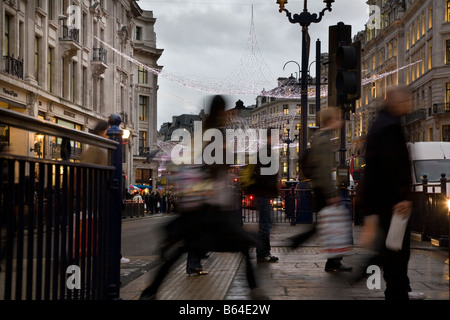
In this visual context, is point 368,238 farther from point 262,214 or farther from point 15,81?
point 15,81

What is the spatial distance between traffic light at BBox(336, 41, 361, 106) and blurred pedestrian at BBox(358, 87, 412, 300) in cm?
162

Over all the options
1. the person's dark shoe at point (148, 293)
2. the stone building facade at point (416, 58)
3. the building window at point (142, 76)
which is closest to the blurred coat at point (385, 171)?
the person's dark shoe at point (148, 293)

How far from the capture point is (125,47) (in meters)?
54.5

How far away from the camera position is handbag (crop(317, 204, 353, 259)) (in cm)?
655

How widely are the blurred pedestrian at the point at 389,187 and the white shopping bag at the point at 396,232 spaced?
45 mm

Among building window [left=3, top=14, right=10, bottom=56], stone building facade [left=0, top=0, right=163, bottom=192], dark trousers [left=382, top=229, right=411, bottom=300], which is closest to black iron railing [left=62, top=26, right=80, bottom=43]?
stone building facade [left=0, top=0, right=163, bottom=192]

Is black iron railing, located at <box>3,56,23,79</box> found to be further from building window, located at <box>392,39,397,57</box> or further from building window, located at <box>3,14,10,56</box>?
building window, located at <box>392,39,397,57</box>

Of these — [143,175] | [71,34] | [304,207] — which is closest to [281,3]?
A: [304,207]

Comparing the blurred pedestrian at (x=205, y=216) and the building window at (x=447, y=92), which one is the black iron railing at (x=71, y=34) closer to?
the blurred pedestrian at (x=205, y=216)

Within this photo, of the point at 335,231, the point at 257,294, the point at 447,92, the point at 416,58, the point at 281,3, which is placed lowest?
the point at 257,294

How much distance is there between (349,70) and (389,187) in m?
2.25

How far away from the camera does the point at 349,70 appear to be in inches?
286

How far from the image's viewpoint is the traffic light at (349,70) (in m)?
7.21

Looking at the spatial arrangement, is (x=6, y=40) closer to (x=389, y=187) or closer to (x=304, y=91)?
(x=304, y=91)
